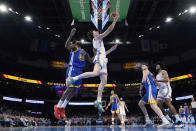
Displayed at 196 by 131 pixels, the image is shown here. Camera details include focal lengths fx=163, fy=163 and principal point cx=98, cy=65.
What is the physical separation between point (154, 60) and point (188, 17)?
968 centimetres

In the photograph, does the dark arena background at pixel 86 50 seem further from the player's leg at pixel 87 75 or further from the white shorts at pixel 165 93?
the player's leg at pixel 87 75

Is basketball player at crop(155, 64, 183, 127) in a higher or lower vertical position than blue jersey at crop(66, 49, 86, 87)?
lower

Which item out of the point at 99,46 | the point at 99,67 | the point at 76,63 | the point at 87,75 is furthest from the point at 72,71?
the point at 99,46

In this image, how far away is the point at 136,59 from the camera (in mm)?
25578

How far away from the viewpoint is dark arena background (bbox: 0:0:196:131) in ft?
44.6

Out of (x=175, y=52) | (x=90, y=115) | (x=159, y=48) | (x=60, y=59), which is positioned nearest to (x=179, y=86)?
(x=175, y=52)

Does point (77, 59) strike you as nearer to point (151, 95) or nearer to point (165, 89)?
point (151, 95)

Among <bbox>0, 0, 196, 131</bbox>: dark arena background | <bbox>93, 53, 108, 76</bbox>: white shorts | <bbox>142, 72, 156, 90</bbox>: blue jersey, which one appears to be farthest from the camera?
<bbox>0, 0, 196, 131</bbox>: dark arena background

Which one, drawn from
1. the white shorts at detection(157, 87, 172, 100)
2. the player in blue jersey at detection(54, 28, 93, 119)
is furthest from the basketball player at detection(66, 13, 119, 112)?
the white shorts at detection(157, 87, 172, 100)

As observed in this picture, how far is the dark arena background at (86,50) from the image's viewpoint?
44.6 ft

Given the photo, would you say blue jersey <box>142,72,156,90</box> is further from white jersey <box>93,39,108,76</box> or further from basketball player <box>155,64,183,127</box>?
white jersey <box>93,39,108,76</box>

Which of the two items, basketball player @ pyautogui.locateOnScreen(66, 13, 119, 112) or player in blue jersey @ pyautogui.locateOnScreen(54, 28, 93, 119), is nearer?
basketball player @ pyautogui.locateOnScreen(66, 13, 119, 112)

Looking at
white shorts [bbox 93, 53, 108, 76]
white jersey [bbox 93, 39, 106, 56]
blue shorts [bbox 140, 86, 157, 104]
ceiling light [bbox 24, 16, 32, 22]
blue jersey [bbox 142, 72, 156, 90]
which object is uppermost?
ceiling light [bbox 24, 16, 32, 22]

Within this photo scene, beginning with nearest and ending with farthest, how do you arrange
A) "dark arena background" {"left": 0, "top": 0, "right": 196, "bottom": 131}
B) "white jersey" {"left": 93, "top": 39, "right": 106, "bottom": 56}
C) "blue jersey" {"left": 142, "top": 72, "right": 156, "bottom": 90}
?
1. "white jersey" {"left": 93, "top": 39, "right": 106, "bottom": 56}
2. "blue jersey" {"left": 142, "top": 72, "right": 156, "bottom": 90}
3. "dark arena background" {"left": 0, "top": 0, "right": 196, "bottom": 131}
